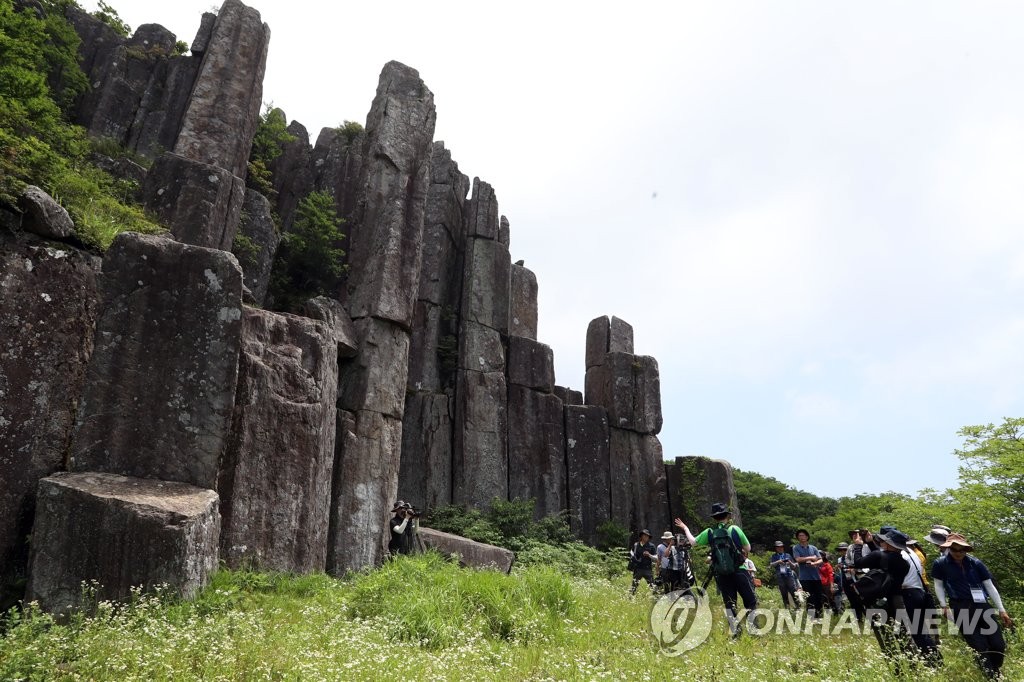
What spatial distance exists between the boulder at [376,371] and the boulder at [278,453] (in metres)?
3.18

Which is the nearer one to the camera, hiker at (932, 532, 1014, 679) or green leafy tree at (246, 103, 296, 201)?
hiker at (932, 532, 1014, 679)

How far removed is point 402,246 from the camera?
16.9 m

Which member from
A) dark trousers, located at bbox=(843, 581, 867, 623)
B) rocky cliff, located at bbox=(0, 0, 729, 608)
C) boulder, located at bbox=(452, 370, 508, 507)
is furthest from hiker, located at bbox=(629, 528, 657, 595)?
boulder, located at bbox=(452, 370, 508, 507)

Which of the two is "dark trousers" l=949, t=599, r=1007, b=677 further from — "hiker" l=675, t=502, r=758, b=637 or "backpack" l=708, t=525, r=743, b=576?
"backpack" l=708, t=525, r=743, b=576

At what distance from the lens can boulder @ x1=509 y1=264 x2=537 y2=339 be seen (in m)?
25.4

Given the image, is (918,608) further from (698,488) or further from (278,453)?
(698,488)

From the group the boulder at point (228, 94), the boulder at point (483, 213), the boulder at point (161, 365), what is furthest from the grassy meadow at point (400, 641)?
the boulder at point (483, 213)

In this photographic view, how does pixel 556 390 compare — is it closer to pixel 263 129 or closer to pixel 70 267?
pixel 263 129

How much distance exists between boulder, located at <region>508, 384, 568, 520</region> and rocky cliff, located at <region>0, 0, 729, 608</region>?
78 mm

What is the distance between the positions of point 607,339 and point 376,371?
13527 mm

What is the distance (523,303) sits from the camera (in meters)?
25.9

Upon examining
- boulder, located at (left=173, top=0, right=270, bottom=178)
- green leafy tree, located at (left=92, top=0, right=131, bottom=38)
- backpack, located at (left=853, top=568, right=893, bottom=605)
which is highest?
green leafy tree, located at (left=92, top=0, right=131, bottom=38)

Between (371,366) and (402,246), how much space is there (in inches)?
145

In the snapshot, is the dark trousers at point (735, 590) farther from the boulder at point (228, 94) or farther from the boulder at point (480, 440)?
the boulder at point (228, 94)
